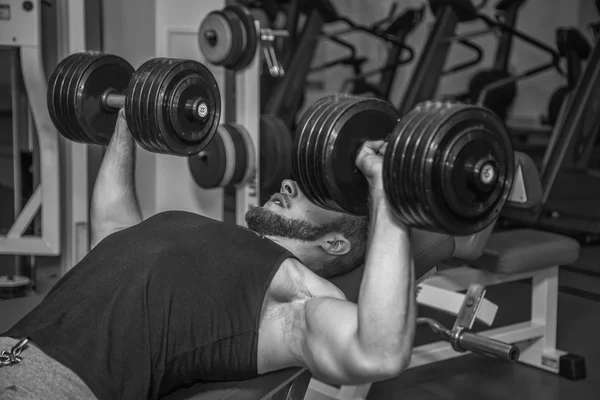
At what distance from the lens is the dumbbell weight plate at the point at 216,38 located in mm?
2967

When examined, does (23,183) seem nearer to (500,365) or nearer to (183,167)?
(183,167)

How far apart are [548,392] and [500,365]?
0.27m

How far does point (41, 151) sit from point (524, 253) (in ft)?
5.94

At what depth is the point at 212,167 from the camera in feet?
10.3

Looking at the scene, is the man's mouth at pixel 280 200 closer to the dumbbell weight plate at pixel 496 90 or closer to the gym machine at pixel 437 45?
the gym machine at pixel 437 45

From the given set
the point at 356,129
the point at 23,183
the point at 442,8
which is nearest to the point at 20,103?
the point at 23,183

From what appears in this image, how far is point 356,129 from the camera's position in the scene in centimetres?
131

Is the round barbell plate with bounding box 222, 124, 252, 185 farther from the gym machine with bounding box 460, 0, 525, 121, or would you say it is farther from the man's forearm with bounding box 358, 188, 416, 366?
the gym machine with bounding box 460, 0, 525, 121

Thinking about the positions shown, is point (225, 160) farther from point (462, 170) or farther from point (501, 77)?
point (501, 77)

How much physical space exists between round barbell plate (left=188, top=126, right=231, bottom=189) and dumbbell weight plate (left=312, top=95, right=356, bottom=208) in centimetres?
182

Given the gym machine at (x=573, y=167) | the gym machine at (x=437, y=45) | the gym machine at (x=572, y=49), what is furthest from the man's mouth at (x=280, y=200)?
the gym machine at (x=572, y=49)

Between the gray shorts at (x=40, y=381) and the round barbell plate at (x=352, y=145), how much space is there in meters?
0.56

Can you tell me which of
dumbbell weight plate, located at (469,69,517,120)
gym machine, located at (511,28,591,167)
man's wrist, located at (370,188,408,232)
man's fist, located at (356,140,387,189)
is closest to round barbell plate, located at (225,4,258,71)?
man's fist, located at (356,140,387,189)

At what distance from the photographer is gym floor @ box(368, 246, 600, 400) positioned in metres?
2.44
